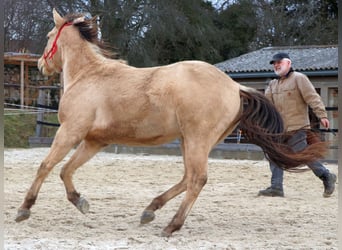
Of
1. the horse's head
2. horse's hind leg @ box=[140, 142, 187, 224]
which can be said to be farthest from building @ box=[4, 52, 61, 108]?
horse's hind leg @ box=[140, 142, 187, 224]

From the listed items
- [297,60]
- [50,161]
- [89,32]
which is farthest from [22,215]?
[297,60]

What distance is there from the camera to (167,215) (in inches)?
212

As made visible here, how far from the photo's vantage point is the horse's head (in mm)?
5602

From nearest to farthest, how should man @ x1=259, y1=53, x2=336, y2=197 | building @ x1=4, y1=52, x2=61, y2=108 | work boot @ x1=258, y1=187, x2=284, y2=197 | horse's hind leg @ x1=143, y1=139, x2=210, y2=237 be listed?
horse's hind leg @ x1=143, y1=139, x2=210, y2=237, man @ x1=259, y1=53, x2=336, y2=197, work boot @ x1=258, y1=187, x2=284, y2=197, building @ x1=4, y1=52, x2=61, y2=108

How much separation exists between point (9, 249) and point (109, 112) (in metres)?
1.50

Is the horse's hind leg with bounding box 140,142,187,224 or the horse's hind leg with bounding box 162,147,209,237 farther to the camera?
the horse's hind leg with bounding box 140,142,187,224

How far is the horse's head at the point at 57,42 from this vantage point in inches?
221

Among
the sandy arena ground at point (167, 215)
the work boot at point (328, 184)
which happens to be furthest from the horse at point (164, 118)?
the work boot at point (328, 184)

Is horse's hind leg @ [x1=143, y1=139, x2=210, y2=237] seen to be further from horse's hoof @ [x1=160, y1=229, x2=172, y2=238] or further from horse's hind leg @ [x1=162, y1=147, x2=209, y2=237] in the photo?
horse's hoof @ [x1=160, y1=229, x2=172, y2=238]

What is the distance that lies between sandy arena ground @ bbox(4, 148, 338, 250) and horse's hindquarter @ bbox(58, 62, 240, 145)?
799 millimetres

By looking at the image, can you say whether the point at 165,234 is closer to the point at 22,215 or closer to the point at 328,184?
the point at 22,215

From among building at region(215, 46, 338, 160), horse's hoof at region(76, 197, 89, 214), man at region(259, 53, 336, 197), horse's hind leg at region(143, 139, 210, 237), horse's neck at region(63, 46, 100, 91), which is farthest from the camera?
building at region(215, 46, 338, 160)

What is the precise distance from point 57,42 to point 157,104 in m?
1.55

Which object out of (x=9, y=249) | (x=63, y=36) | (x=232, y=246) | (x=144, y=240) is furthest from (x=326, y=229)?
(x=63, y=36)
